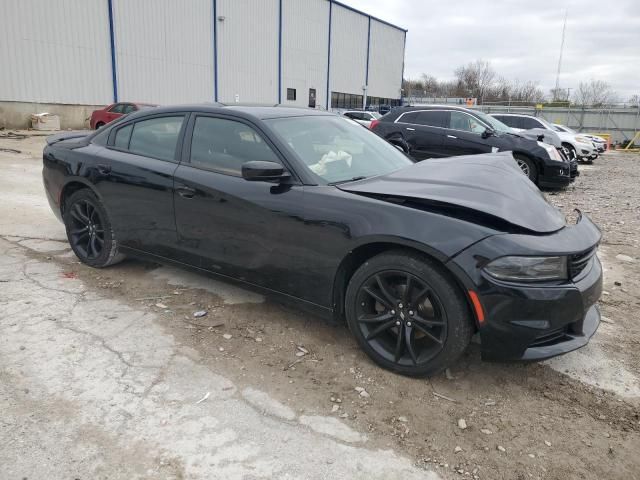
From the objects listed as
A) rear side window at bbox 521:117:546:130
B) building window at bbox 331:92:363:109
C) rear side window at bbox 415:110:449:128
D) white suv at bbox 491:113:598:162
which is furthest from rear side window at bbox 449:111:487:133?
building window at bbox 331:92:363:109

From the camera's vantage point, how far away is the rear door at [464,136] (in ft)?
30.8

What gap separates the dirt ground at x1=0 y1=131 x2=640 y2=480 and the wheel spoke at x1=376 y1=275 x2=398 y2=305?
18.8 inches

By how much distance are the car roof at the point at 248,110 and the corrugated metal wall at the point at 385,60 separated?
1585 inches

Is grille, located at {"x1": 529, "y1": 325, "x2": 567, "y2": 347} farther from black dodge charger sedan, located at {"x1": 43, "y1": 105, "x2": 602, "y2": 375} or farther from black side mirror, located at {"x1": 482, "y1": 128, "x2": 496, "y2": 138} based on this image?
black side mirror, located at {"x1": 482, "y1": 128, "x2": 496, "y2": 138}

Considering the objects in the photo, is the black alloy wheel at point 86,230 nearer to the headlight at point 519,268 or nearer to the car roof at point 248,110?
the car roof at point 248,110

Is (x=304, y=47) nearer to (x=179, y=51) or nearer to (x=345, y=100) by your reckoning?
(x=345, y=100)

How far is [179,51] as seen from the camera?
80.0ft

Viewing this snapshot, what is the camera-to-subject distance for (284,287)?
3.22m

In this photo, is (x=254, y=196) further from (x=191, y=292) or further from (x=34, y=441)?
(x=34, y=441)

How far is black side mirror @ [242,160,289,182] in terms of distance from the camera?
117 inches

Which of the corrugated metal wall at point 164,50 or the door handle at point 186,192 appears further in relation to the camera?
the corrugated metal wall at point 164,50

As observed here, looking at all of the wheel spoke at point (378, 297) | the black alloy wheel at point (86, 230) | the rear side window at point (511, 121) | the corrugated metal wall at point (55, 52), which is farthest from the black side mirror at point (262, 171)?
the corrugated metal wall at point (55, 52)

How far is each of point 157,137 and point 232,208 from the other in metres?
1.13

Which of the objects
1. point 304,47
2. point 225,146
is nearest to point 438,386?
point 225,146
